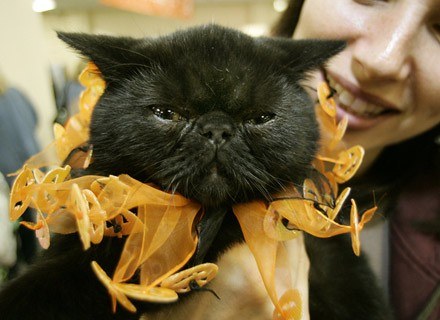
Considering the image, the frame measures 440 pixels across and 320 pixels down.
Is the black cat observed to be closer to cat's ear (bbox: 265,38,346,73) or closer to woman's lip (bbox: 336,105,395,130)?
cat's ear (bbox: 265,38,346,73)

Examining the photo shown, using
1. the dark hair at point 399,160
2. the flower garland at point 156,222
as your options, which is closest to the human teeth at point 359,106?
the dark hair at point 399,160

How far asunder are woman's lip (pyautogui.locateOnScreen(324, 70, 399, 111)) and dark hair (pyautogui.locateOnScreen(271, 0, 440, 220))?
0.21 m

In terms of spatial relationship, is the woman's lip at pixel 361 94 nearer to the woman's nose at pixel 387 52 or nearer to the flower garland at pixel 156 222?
the woman's nose at pixel 387 52

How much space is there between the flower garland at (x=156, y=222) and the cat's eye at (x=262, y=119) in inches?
4.5

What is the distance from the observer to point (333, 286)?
87 cm

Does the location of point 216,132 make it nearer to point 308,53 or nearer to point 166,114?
point 166,114

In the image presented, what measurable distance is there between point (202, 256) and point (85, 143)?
0.91 feet

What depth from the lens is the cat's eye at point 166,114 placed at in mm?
542

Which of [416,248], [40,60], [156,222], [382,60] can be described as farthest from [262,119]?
[40,60]

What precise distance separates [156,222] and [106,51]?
0.26 metres

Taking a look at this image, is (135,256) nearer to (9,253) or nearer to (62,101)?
(9,253)

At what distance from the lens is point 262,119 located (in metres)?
0.57

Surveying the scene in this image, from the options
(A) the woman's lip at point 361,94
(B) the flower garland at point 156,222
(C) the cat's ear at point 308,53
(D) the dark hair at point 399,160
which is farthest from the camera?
(D) the dark hair at point 399,160

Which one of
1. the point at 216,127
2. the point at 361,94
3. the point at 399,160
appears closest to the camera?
the point at 216,127
